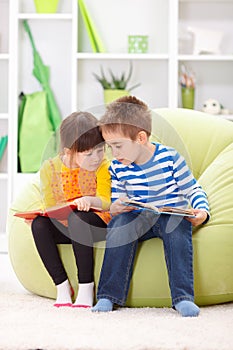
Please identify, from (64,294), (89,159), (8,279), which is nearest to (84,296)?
(64,294)

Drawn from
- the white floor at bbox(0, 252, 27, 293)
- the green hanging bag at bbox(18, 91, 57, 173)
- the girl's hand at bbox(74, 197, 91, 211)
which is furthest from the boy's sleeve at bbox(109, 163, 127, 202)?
the green hanging bag at bbox(18, 91, 57, 173)

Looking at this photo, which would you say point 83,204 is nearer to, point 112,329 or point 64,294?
point 64,294

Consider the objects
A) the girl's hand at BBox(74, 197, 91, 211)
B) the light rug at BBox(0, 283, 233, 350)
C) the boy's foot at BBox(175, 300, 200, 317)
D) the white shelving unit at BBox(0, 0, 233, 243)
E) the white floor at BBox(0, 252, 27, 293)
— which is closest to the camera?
the light rug at BBox(0, 283, 233, 350)

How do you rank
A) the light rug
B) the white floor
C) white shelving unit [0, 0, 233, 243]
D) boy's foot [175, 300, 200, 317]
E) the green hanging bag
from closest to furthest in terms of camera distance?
the light rug
boy's foot [175, 300, 200, 317]
the white floor
the green hanging bag
white shelving unit [0, 0, 233, 243]

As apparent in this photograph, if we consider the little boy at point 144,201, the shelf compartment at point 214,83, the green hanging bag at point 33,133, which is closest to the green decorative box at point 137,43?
the shelf compartment at point 214,83

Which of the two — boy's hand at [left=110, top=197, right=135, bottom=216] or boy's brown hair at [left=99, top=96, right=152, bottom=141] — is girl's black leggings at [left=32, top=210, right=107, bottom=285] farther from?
boy's brown hair at [left=99, top=96, right=152, bottom=141]

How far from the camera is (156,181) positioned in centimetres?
208

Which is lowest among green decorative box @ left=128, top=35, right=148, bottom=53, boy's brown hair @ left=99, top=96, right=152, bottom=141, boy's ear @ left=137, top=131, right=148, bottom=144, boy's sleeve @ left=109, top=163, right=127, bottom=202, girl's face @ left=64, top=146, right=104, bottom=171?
boy's sleeve @ left=109, top=163, right=127, bottom=202

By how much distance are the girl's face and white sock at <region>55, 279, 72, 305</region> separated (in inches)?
14.1

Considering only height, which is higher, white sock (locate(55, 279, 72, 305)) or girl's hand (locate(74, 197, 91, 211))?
girl's hand (locate(74, 197, 91, 211))

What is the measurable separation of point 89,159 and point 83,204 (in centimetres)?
13

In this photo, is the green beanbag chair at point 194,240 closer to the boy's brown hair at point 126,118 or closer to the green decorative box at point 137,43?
the boy's brown hair at point 126,118

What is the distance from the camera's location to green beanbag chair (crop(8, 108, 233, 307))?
201 cm

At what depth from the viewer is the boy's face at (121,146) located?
1.99 m
